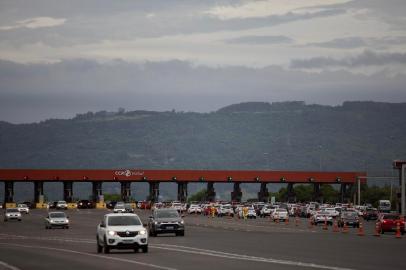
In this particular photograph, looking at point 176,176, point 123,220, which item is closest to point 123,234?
point 123,220

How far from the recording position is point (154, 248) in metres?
44.0

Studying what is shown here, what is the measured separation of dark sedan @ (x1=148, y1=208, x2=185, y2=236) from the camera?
5781 cm

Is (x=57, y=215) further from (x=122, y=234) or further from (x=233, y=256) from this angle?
(x=233, y=256)

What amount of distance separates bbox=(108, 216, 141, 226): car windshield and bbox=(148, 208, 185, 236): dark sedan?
16808 millimetres

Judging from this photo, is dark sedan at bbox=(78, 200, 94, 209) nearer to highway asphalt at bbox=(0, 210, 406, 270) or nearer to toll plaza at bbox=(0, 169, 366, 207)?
toll plaza at bbox=(0, 169, 366, 207)

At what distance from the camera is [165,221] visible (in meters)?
57.9

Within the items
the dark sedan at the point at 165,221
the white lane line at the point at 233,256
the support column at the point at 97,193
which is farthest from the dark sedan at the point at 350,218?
the support column at the point at 97,193

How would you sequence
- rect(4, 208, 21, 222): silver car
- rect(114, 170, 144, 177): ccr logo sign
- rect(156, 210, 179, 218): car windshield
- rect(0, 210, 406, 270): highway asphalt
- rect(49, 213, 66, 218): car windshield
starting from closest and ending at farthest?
rect(0, 210, 406, 270): highway asphalt, rect(156, 210, 179, 218): car windshield, rect(49, 213, 66, 218): car windshield, rect(4, 208, 21, 222): silver car, rect(114, 170, 144, 177): ccr logo sign

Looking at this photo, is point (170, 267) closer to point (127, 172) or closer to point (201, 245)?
point (201, 245)

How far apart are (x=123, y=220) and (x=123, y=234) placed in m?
1.10

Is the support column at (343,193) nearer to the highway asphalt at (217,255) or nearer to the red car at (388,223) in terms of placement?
the red car at (388,223)

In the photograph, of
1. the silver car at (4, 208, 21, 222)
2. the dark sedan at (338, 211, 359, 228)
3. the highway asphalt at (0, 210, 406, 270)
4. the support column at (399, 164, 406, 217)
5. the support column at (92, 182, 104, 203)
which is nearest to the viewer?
the highway asphalt at (0, 210, 406, 270)

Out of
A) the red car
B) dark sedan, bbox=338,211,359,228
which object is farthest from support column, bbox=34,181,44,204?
the red car

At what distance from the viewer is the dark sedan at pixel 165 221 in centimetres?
5781
